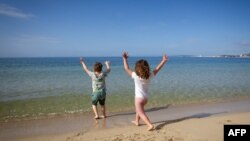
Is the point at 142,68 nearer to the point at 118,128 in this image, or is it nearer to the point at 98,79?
the point at 118,128

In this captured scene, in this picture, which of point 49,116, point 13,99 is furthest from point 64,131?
point 13,99

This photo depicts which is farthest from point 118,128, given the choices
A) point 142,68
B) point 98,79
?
point 142,68

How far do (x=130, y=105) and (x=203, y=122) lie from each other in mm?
3932

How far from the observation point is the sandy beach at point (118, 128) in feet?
17.9

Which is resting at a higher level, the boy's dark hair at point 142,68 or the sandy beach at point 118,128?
the boy's dark hair at point 142,68

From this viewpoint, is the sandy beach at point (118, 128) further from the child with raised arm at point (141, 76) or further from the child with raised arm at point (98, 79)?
the child with raised arm at point (98, 79)

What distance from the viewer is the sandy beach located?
5453mm

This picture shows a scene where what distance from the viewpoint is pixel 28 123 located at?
288 inches

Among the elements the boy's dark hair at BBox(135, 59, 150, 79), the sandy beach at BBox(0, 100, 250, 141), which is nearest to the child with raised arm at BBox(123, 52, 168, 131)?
the boy's dark hair at BBox(135, 59, 150, 79)

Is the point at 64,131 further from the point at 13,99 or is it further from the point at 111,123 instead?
the point at 13,99

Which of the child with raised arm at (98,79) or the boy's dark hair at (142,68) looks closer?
the boy's dark hair at (142,68)

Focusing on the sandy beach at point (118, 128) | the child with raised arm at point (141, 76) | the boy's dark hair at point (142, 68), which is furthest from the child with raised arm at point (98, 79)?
the boy's dark hair at point (142, 68)

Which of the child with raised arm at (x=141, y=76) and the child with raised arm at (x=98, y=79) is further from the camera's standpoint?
the child with raised arm at (x=98, y=79)

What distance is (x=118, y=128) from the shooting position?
6.33 metres
